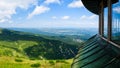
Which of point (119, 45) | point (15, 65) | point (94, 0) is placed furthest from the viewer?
point (15, 65)

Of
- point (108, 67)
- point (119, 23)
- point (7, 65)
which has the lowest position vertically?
point (7, 65)

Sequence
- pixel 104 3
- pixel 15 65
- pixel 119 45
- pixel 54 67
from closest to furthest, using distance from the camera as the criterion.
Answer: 1. pixel 119 45
2. pixel 104 3
3. pixel 54 67
4. pixel 15 65

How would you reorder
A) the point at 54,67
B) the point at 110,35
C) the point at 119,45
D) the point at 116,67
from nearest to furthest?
the point at 116,67 → the point at 119,45 → the point at 110,35 → the point at 54,67

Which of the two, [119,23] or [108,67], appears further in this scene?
[119,23]

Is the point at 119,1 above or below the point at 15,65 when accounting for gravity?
above

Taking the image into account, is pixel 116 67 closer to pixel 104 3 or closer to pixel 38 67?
pixel 104 3

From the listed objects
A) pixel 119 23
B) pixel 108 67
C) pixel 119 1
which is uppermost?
pixel 119 1

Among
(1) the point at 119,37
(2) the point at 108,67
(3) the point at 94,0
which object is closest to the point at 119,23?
(1) the point at 119,37

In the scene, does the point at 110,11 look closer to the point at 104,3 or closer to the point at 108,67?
the point at 104,3

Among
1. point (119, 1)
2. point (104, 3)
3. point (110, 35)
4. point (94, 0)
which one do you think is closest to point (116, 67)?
point (119, 1)
